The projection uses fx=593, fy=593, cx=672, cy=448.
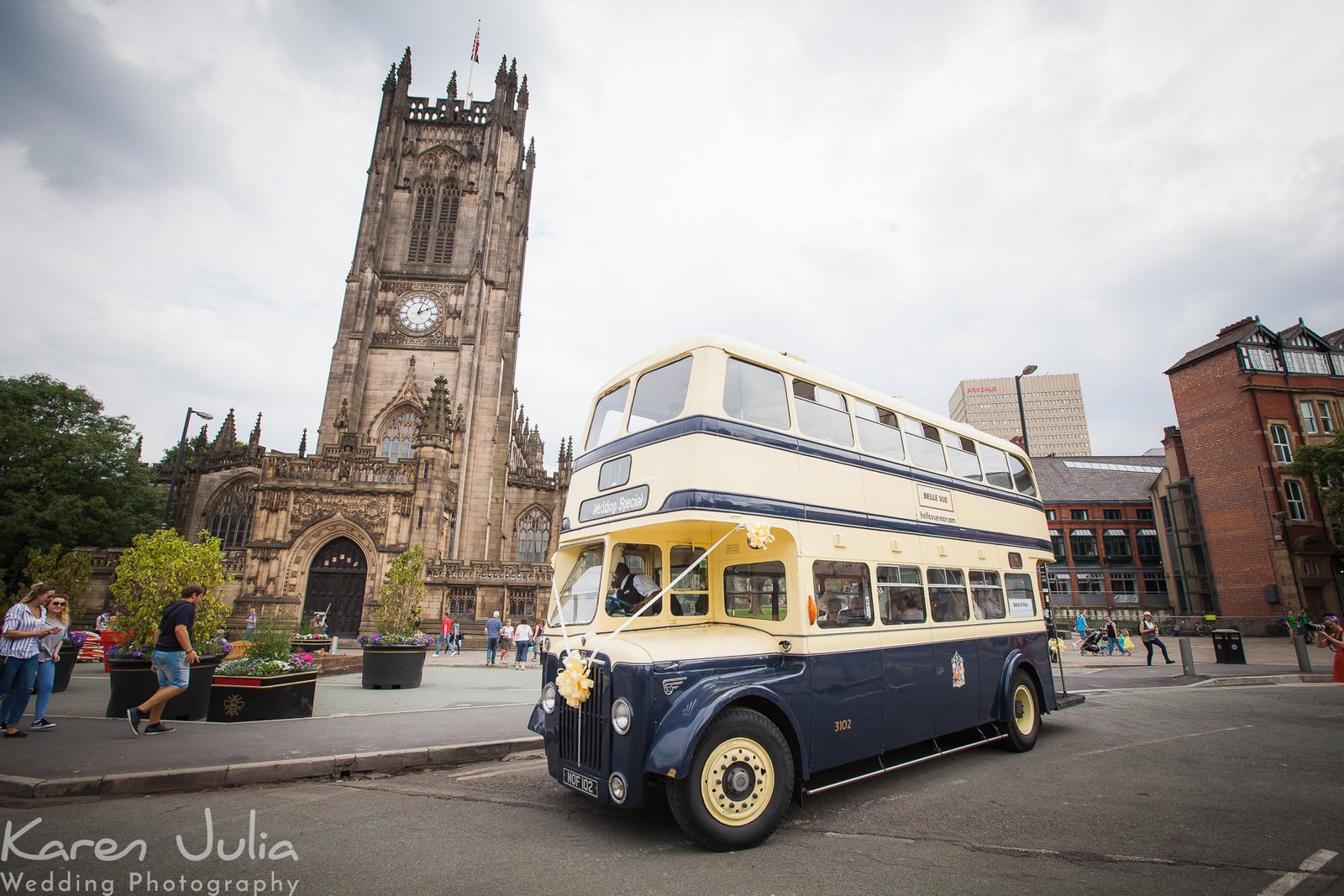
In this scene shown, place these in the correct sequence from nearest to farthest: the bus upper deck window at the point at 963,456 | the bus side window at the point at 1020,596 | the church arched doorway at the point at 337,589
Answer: the bus upper deck window at the point at 963,456
the bus side window at the point at 1020,596
the church arched doorway at the point at 337,589

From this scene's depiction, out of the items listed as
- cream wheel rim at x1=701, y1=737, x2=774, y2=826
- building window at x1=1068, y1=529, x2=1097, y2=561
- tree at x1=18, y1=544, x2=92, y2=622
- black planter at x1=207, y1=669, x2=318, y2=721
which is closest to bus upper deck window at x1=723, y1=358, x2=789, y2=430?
cream wheel rim at x1=701, y1=737, x2=774, y2=826

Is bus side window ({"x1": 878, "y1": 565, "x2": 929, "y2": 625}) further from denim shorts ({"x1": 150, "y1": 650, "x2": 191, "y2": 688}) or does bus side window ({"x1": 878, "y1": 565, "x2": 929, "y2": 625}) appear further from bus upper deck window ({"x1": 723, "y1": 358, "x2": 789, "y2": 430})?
denim shorts ({"x1": 150, "y1": 650, "x2": 191, "y2": 688})

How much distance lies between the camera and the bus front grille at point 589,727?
4.51m

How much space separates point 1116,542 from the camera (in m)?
45.3

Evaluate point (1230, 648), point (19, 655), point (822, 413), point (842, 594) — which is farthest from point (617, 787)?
point (1230, 648)

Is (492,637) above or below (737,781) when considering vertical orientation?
above

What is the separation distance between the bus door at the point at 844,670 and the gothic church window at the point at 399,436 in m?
32.8

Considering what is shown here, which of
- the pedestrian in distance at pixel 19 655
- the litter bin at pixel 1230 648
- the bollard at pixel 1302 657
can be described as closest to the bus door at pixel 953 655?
the pedestrian in distance at pixel 19 655

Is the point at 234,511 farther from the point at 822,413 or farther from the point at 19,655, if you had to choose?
the point at 822,413

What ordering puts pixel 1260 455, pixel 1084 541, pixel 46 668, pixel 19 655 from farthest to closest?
pixel 1084 541 < pixel 1260 455 < pixel 46 668 < pixel 19 655

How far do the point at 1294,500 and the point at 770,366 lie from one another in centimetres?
3737

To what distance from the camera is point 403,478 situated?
86.1 feet

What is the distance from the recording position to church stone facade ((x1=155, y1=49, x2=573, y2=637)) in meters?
24.6

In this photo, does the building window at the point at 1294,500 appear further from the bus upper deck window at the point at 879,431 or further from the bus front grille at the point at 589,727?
A: the bus front grille at the point at 589,727
